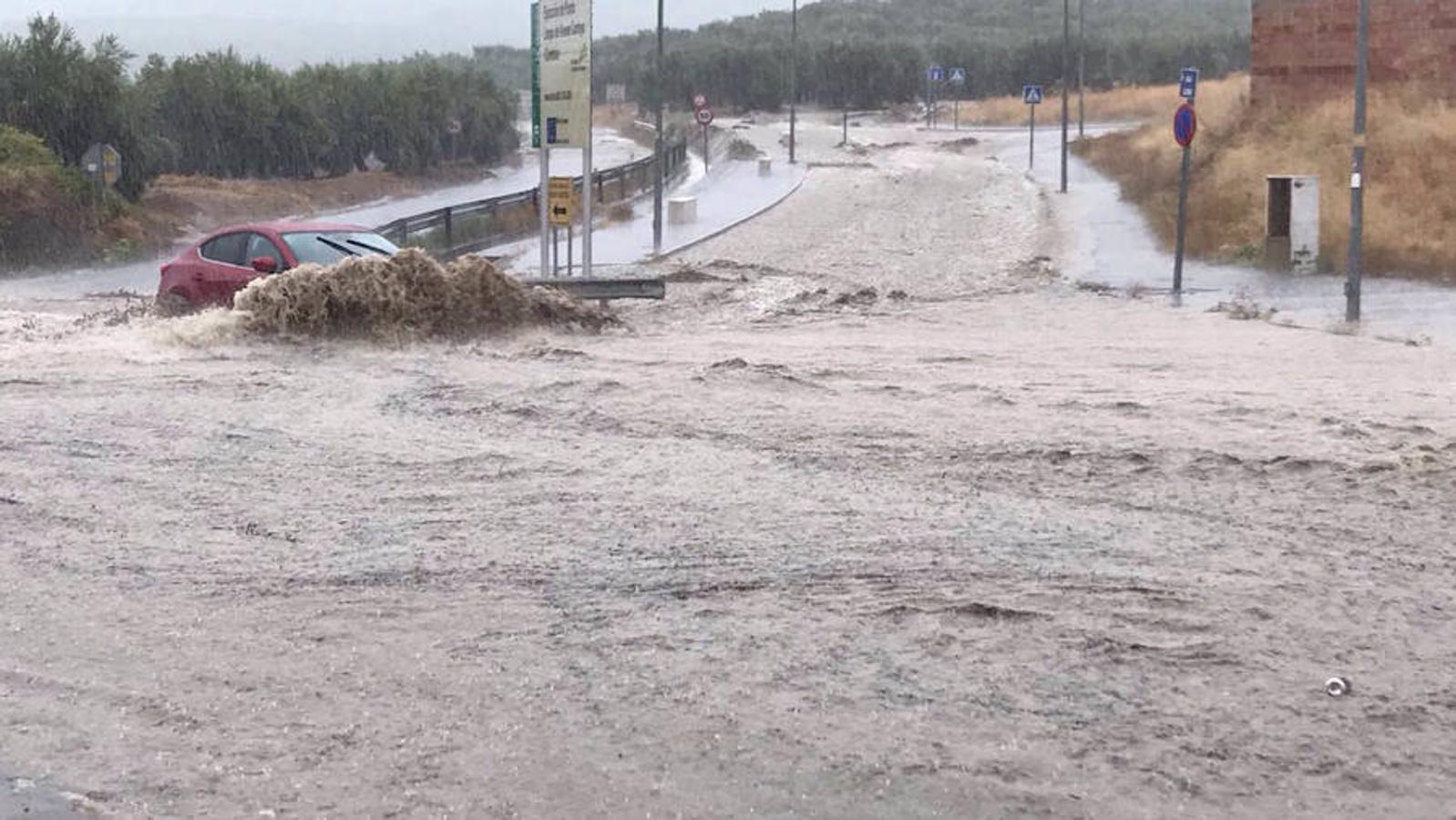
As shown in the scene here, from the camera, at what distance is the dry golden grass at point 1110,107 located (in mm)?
72588

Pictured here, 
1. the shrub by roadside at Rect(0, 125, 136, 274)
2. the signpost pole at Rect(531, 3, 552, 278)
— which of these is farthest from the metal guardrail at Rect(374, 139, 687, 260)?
the shrub by roadside at Rect(0, 125, 136, 274)

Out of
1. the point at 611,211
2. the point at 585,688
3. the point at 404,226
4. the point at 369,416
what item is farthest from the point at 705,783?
the point at 611,211

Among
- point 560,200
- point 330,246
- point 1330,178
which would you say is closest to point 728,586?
point 330,246

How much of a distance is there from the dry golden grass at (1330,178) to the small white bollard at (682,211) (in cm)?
991

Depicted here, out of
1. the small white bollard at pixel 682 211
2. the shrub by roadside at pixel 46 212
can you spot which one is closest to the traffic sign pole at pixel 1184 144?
the small white bollard at pixel 682 211

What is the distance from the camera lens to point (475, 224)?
39188mm

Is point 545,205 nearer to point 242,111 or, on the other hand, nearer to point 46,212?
point 46,212

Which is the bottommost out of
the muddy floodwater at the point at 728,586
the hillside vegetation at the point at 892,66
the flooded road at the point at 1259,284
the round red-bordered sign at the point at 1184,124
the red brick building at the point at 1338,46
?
the muddy floodwater at the point at 728,586

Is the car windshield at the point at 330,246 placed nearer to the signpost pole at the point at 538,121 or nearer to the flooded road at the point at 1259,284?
the signpost pole at the point at 538,121

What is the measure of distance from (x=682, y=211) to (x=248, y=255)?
22.3m

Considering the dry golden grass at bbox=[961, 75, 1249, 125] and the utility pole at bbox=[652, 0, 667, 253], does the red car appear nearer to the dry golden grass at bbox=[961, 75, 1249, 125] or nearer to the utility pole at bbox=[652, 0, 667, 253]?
the utility pole at bbox=[652, 0, 667, 253]

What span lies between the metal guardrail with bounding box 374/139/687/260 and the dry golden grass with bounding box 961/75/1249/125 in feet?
90.9

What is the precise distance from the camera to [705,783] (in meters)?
6.00

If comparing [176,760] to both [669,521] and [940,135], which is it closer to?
[669,521]
